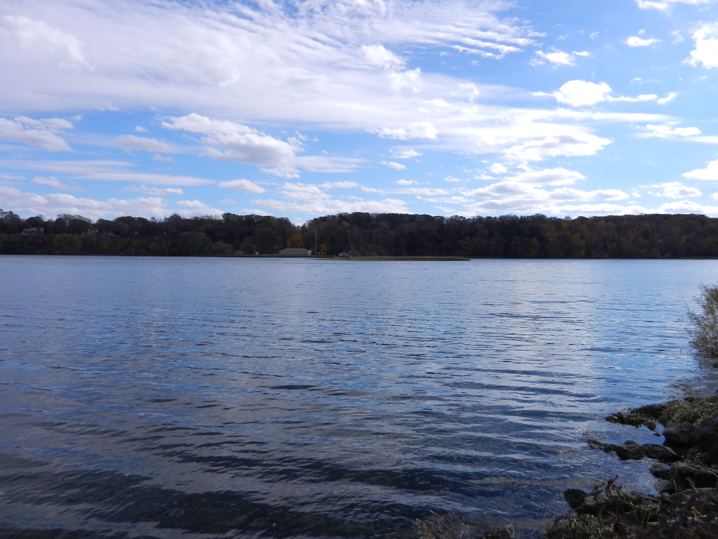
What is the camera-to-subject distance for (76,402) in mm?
12047

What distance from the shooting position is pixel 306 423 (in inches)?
422

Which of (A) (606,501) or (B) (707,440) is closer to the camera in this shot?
(A) (606,501)

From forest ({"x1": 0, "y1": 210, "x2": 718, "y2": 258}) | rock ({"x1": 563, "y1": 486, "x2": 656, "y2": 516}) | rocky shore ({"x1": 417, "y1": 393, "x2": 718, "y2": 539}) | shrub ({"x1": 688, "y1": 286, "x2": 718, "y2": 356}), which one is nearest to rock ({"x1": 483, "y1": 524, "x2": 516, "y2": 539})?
rocky shore ({"x1": 417, "y1": 393, "x2": 718, "y2": 539})

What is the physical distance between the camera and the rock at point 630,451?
8.98m

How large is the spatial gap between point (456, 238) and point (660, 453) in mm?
177295

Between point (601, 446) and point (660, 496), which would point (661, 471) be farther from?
point (601, 446)

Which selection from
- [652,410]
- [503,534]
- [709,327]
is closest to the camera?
[503,534]

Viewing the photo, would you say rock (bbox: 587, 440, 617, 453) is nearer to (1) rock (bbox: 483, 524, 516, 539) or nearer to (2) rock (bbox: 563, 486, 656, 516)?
(2) rock (bbox: 563, 486, 656, 516)

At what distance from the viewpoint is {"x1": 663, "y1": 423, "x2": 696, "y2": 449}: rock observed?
30.5 feet

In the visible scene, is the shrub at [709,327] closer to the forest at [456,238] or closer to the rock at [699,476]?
the rock at [699,476]

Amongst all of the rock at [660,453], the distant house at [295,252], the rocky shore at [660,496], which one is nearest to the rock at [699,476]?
the rocky shore at [660,496]

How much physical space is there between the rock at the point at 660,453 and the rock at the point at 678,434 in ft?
1.33

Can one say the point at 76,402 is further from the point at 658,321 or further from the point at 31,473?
the point at 658,321

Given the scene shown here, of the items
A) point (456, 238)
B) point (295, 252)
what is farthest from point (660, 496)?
point (295, 252)
